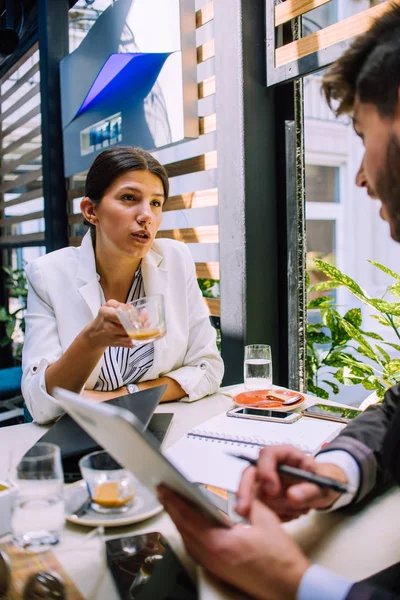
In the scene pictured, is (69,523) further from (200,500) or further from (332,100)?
(332,100)

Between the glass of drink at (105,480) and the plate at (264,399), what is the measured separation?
627 millimetres

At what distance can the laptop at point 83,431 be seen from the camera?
116cm

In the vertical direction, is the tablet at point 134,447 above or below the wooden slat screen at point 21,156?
below

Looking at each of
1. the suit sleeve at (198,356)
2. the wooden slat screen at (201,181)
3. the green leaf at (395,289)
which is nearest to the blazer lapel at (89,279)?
the suit sleeve at (198,356)

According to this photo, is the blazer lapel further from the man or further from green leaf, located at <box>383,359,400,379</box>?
green leaf, located at <box>383,359,400,379</box>

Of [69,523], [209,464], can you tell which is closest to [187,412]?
[209,464]

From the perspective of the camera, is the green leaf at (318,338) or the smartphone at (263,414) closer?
the smartphone at (263,414)

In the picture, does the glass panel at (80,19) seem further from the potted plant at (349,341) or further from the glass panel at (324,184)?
the potted plant at (349,341)

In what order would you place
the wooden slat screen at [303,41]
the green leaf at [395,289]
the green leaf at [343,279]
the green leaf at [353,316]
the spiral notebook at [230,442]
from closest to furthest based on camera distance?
1. the spiral notebook at [230,442]
2. the wooden slat screen at [303,41]
3. the green leaf at [395,289]
4. the green leaf at [343,279]
5. the green leaf at [353,316]

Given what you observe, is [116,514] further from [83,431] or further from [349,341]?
[349,341]

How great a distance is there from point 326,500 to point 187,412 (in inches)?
29.0

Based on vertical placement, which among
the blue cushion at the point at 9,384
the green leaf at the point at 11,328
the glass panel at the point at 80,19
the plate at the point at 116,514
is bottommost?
the blue cushion at the point at 9,384

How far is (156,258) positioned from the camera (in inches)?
83.4

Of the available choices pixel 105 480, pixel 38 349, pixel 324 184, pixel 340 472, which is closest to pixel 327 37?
pixel 38 349
